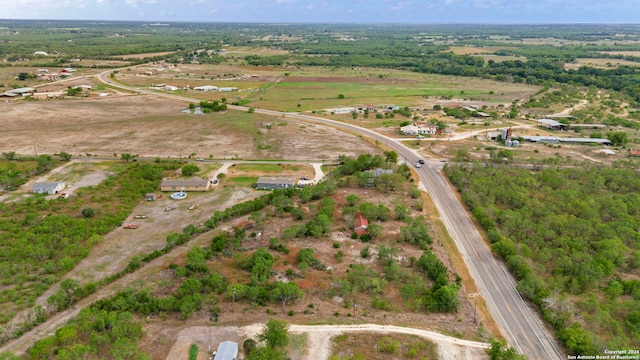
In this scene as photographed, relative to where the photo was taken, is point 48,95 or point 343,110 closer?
point 343,110

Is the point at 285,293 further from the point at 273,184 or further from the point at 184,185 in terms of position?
the point at 184,185

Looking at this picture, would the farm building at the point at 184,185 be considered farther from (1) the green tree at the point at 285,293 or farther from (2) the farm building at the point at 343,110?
(2) the farm building at the point at 343,110

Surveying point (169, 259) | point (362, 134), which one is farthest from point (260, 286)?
point (362, 134)

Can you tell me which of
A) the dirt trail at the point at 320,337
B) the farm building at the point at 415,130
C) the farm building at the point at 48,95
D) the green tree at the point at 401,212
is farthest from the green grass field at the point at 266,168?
the farm building at the point at 48,95

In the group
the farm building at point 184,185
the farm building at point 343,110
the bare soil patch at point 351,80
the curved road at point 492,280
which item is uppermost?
the bare soil patch at point 351,80

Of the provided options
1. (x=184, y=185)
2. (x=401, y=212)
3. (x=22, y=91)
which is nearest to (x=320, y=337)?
(x=401, y=212)

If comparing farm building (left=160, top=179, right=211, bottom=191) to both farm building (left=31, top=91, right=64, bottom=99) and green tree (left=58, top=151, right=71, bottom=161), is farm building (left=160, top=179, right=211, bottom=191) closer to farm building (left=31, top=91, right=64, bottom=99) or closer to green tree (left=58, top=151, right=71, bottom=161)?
green tree (left=58, top=151, right=71, bottom=161)

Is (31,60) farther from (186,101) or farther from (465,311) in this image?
(465,311)
